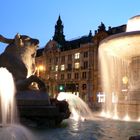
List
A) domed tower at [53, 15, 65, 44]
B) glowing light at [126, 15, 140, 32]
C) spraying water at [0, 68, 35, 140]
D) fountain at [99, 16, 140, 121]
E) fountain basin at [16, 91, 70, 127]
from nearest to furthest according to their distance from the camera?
1. spraying water at [0, 68, 35, 140]
2. fountain basin at [16, 91, 70, 127]
3. fountain at [99, 16, 140, 121]
4. glowing light at [126, 15, 140, 32]
5. domed tower at [53, 15, 65, 44]

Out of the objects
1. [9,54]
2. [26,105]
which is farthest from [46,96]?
[9,54]

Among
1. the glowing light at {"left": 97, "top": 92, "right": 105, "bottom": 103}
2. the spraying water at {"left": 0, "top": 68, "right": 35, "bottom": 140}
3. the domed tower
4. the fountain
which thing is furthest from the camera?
the domed tower

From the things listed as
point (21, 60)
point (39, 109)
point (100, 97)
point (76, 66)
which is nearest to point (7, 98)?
→ point (39, 109)

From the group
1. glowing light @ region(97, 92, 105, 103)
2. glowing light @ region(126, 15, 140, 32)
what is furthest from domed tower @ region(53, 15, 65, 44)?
glowing light @ region(126, 15, 140, 32)

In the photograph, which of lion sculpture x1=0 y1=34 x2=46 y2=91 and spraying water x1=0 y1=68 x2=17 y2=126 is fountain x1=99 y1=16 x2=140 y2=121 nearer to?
lion sculpture x1=0 y1=34 x2=46 y2=91

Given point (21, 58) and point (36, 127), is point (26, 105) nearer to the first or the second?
point (36, 127)

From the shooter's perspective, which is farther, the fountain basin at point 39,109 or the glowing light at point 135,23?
the glowing light at point 135,23

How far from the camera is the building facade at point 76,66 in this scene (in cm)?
8788

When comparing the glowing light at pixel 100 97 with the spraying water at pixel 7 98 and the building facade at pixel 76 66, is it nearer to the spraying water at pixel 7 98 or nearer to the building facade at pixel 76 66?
the building facade at pixel 76 66

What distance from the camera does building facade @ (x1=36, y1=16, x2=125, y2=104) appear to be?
87.9 meters

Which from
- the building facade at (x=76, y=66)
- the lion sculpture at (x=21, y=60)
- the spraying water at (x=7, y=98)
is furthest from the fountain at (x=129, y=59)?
the building facade at (x=76, y=66)

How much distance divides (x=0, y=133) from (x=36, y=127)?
6.87 metres

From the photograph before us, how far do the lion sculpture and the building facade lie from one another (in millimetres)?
57346

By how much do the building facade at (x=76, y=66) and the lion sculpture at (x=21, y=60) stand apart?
57346 mm
